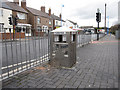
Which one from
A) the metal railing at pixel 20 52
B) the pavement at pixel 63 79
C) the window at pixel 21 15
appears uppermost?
the window at pixel 21 15

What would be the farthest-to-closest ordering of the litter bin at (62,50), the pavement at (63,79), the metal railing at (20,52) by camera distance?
1. the litter bin at (62,50)
2. the metal railing at (20,52)
3. the pavement at (63,79)

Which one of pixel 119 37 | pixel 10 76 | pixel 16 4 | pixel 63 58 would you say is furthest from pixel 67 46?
pixel 16 4

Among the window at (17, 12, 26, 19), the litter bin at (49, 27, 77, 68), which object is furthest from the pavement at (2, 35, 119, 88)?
the window at (17, 12, 26, 19)

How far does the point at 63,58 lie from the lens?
13.9 feet

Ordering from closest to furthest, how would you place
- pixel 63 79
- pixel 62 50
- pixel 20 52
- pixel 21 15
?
pixel 63 79 < pixel 62 50 < pixel 20 52 < pixel 21 15

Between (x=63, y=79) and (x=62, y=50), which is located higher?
(x=62, y=50)

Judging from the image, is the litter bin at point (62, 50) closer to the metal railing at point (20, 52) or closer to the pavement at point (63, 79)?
the pavement at point (63, 79)

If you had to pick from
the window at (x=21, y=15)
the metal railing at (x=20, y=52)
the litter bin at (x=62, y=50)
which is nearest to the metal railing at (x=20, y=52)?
the metal railing at (x=20, y=52)

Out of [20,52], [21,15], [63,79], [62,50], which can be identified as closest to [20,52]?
[20,52]

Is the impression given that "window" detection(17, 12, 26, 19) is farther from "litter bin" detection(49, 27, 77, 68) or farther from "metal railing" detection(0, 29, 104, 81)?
"litter bin" detection(49, 27, 77, 68)

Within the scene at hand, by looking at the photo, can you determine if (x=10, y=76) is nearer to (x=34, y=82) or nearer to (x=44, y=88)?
(x=34, y=82)

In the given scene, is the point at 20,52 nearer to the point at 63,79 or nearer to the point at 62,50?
the point at 62,50

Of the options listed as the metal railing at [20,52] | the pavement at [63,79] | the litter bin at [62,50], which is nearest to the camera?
the pavement at [63,79]

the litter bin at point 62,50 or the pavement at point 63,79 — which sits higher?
the litter bin at point 62,50
